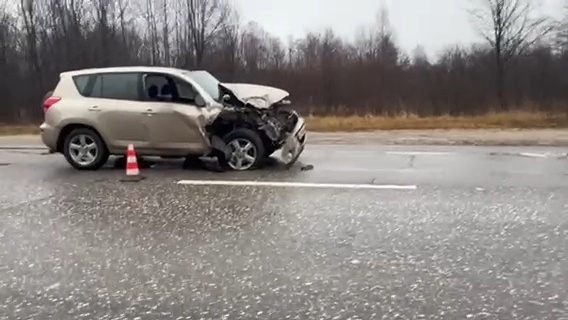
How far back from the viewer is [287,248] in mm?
5621

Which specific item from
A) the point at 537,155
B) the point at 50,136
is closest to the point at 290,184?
the point at 50,136

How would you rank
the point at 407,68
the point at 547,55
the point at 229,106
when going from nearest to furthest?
the point at 229,106
the point at 547,55
the point at 407,68

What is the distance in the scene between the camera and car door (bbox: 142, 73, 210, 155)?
10.2 metres

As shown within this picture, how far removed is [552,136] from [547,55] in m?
24.6

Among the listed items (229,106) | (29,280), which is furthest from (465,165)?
(29,280)

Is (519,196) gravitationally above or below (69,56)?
below

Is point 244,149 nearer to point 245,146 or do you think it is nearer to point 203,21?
point 245,146

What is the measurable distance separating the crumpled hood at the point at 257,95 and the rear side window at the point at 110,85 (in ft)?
5.06

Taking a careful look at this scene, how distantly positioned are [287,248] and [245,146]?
16.0 ft

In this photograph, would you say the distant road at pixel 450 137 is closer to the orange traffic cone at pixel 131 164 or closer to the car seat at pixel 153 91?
the car seat at pixel 153 91

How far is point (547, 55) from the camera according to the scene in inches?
1515

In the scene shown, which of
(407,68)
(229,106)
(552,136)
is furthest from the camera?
(407,68)

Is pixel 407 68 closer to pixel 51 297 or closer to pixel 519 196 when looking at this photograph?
pixel 519 196

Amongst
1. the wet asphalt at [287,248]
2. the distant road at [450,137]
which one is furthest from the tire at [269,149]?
the distant road at [450,137]
